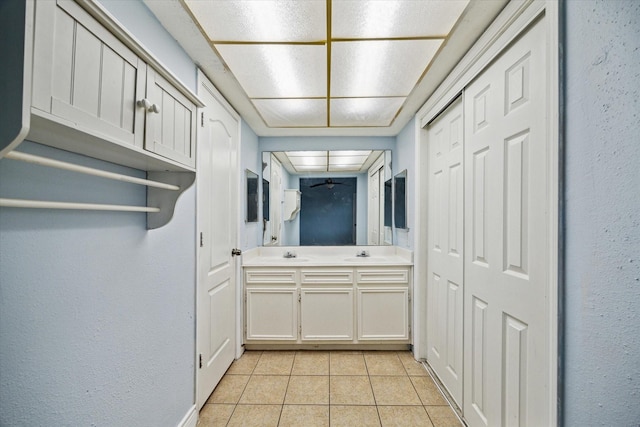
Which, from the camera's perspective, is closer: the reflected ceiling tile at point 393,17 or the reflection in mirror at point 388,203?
the reflected ceiling tile at point 393,17

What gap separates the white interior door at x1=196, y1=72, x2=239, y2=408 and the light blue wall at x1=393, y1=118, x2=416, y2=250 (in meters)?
1.61

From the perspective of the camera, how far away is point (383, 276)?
8.54ft

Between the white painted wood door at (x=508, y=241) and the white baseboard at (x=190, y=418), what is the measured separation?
5.35ft

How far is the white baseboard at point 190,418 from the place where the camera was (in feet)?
5.14

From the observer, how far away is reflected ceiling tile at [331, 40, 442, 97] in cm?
154

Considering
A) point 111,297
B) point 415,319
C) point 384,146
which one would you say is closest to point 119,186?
point 111,297

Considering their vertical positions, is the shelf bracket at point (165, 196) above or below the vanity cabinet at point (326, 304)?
above

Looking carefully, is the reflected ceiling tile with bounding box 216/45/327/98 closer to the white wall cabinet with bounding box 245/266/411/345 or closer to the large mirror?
the large mirror

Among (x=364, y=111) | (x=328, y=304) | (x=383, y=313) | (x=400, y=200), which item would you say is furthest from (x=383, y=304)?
(x=364, y=111)

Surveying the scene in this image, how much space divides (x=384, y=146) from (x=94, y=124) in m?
2.81

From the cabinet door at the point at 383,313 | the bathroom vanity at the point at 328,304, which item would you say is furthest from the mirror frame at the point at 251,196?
the cabinet door at the point at 383,313

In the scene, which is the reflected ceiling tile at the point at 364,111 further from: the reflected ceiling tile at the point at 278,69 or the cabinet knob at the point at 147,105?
the cabinet knob at the point at 147,105

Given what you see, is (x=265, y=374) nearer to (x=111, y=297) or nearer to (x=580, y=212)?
(x=111, y=297)

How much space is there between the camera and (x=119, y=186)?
43.6 inches
